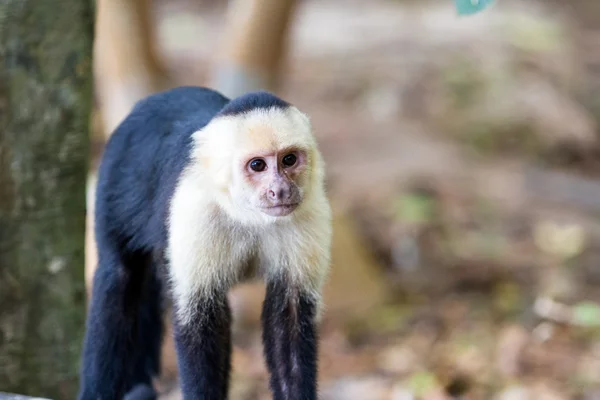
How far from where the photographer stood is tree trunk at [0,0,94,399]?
2.78 m

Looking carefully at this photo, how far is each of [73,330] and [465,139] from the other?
17.0 ft

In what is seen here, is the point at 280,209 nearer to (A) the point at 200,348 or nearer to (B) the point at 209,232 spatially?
(B) the point at 209,232

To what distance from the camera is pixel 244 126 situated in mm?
2207

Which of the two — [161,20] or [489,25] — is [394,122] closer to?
[489,25]

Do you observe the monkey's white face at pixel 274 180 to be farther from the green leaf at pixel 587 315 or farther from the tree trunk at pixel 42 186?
the green leaf at pixel 587 315

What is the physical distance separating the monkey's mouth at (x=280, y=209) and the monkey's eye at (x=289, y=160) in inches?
4.2

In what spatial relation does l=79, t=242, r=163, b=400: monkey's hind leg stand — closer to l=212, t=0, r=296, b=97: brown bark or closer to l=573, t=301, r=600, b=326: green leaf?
l=212, t=0, r=296, b=97: brown bark

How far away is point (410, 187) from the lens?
21.7 ft

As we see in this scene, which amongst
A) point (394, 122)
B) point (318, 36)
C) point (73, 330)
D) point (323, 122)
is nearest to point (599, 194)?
point (394, 122)

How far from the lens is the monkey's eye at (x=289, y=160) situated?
7.35ft

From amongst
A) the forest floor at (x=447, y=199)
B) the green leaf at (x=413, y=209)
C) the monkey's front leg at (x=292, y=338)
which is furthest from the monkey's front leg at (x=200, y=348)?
the green leaf at (x=413, y=209)

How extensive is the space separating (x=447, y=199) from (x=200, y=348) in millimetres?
4617

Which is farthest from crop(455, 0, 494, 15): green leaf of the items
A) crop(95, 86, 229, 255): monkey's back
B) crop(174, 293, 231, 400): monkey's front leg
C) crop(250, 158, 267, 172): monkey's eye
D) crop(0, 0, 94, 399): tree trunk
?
crop(0, 0, 94, 399): tree trunk

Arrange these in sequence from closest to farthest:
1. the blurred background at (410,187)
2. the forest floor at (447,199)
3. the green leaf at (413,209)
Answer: the blurred background at (410,187)
the forest floor at (447,199)
the green leaf at (413,209)
